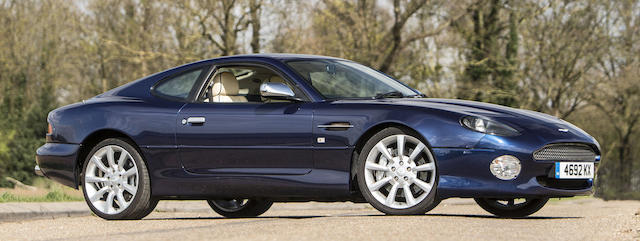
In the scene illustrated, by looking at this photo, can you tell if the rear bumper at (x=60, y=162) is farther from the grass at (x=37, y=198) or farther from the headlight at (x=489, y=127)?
the headlight at (x=489, y=127)

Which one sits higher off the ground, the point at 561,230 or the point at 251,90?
the point at 251,90

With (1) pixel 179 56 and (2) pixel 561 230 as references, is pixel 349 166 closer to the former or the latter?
A: (2) pixel 561 230

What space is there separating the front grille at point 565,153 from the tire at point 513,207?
0.82 m

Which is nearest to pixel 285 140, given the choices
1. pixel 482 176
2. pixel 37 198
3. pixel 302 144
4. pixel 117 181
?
pixel 302 144

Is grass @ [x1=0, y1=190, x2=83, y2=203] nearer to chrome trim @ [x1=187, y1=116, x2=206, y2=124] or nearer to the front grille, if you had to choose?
chrome trim @ [x1=187, y1=116, x2=206, y2=124]

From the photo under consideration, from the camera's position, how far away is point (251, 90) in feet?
27.8

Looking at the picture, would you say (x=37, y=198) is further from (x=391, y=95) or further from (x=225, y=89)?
(x=391, y=95)

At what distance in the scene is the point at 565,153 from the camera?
706 centimetres

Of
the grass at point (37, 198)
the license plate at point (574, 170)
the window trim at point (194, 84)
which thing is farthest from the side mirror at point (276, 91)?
the grass at point (37, 198)

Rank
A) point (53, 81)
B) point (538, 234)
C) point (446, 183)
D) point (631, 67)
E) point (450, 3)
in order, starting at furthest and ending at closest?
1. point (53, 81)
2. point (631, 67)
3. point (450, 3)
4. point (446, 183)
5. point (538, 234)

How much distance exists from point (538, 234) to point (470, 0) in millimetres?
21303

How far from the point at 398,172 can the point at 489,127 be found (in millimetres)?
764

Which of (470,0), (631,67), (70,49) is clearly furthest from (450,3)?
(70,49)

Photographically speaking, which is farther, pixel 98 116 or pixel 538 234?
pixel 98 116
